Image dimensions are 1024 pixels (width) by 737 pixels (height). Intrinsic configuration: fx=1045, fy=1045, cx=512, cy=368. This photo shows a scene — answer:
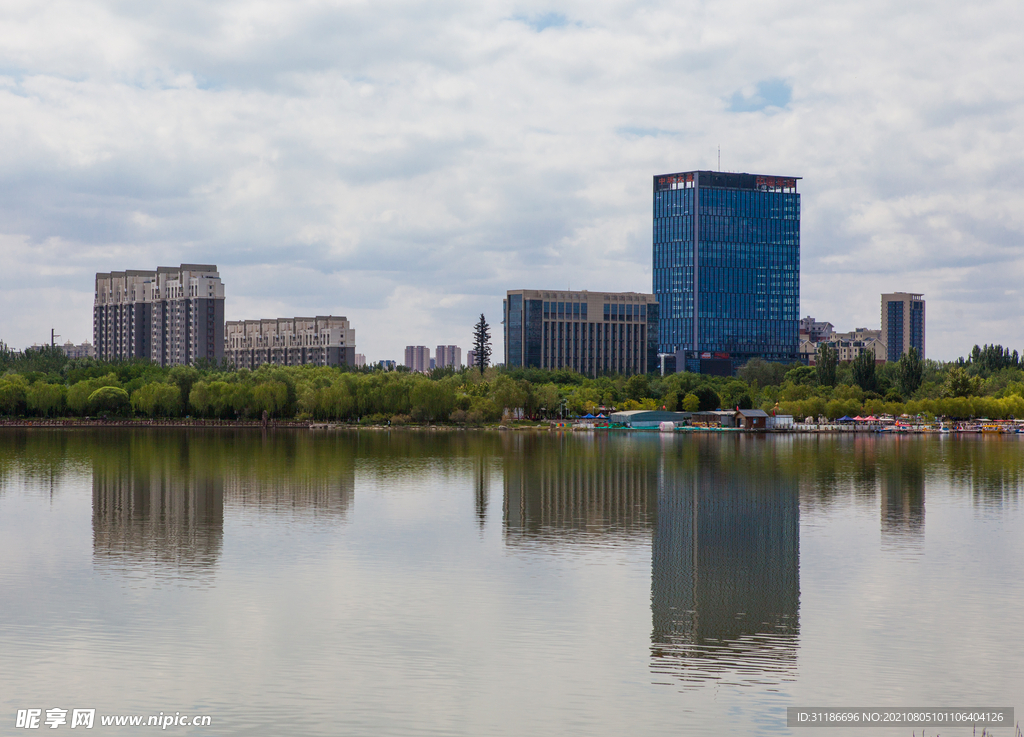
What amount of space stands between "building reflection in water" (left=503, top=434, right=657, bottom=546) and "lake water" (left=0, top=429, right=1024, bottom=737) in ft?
1.12

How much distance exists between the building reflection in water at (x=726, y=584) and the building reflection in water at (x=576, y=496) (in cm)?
155

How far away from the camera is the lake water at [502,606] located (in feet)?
59.6

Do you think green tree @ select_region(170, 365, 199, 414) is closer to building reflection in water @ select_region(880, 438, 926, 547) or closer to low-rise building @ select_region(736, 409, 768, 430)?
low-rise building @ select_region(736, 409, 768, 430)

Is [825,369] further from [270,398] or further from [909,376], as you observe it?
[270,398]

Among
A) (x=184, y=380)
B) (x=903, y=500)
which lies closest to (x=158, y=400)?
(x=184, y=380)

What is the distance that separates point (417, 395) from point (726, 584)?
12327 cm

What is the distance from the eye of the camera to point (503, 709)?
17.8 meters

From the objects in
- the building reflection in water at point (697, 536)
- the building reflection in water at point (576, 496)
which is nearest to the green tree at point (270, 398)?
the building reflection in water at point (576, 496)

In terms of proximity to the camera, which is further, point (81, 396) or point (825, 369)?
point (825, 369)

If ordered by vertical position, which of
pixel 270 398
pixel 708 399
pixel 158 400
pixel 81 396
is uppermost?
pixel 81 396

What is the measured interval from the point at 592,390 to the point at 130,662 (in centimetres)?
16641

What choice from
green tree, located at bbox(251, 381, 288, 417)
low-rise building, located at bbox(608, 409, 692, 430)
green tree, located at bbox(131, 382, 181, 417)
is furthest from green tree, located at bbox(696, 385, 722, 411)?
green tree, located at bbox(131, 382, 181, 417)

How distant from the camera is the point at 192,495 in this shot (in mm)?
47625

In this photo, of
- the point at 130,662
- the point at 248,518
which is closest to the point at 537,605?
the point at 130,662
